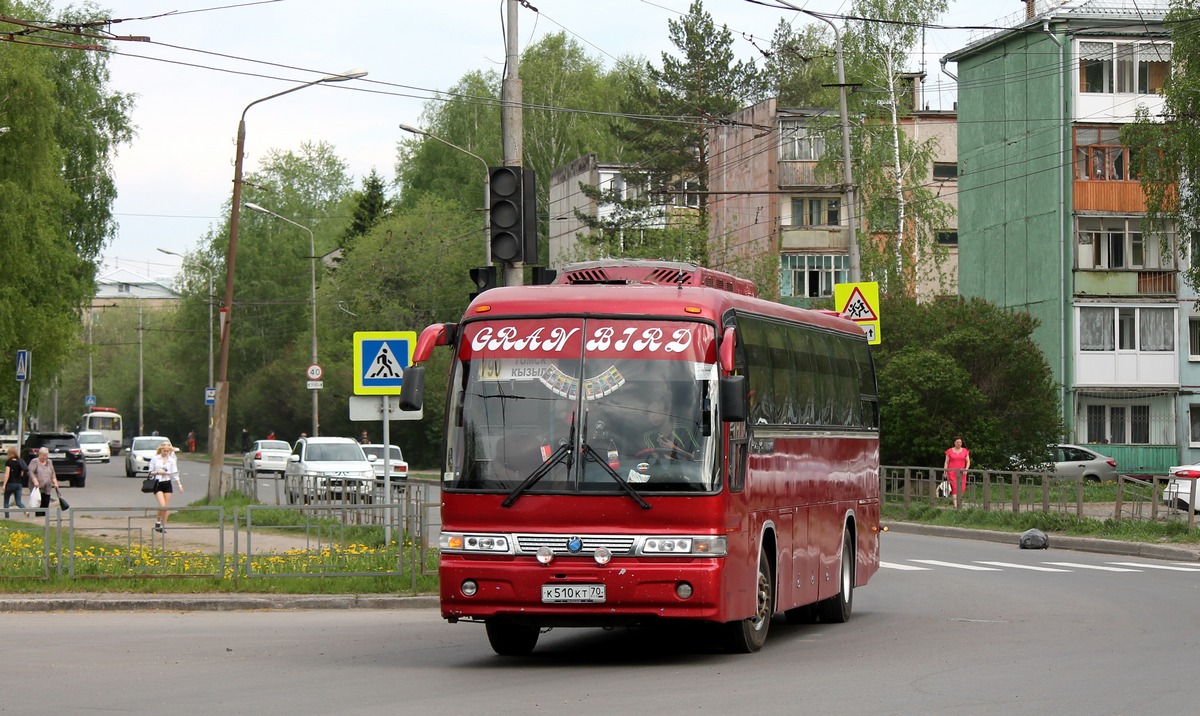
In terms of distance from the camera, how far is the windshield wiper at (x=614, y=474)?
12523 mm

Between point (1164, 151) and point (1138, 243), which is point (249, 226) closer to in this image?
point (1138, 243)

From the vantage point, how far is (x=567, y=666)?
1302cm

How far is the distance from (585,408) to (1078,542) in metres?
18.2


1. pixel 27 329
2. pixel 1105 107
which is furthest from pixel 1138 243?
pixel 27 329

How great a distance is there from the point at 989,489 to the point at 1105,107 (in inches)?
1061

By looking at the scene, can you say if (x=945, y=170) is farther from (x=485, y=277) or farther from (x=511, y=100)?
(x=485, y=277)

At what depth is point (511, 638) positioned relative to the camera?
543 inches

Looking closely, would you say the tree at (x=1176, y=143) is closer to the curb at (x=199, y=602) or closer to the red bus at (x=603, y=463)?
the curb at (x=199, y=602)

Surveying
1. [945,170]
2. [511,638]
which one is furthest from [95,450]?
[511,638]

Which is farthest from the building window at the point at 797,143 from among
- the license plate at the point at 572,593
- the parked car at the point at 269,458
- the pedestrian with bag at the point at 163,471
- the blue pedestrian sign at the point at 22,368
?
the license plate at the point at 572,593

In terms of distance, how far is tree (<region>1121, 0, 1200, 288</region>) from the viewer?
142 ft

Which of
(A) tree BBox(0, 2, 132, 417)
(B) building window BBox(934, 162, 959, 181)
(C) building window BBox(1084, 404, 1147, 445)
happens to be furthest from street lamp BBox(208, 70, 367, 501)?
(B) building window BBox(934, 162, 959, 181)

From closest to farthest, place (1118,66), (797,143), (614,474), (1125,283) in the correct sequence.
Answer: (614,474)
(1118,66)
(1125,283)
(797,143)

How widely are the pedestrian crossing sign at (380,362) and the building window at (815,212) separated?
5436 centimetres
